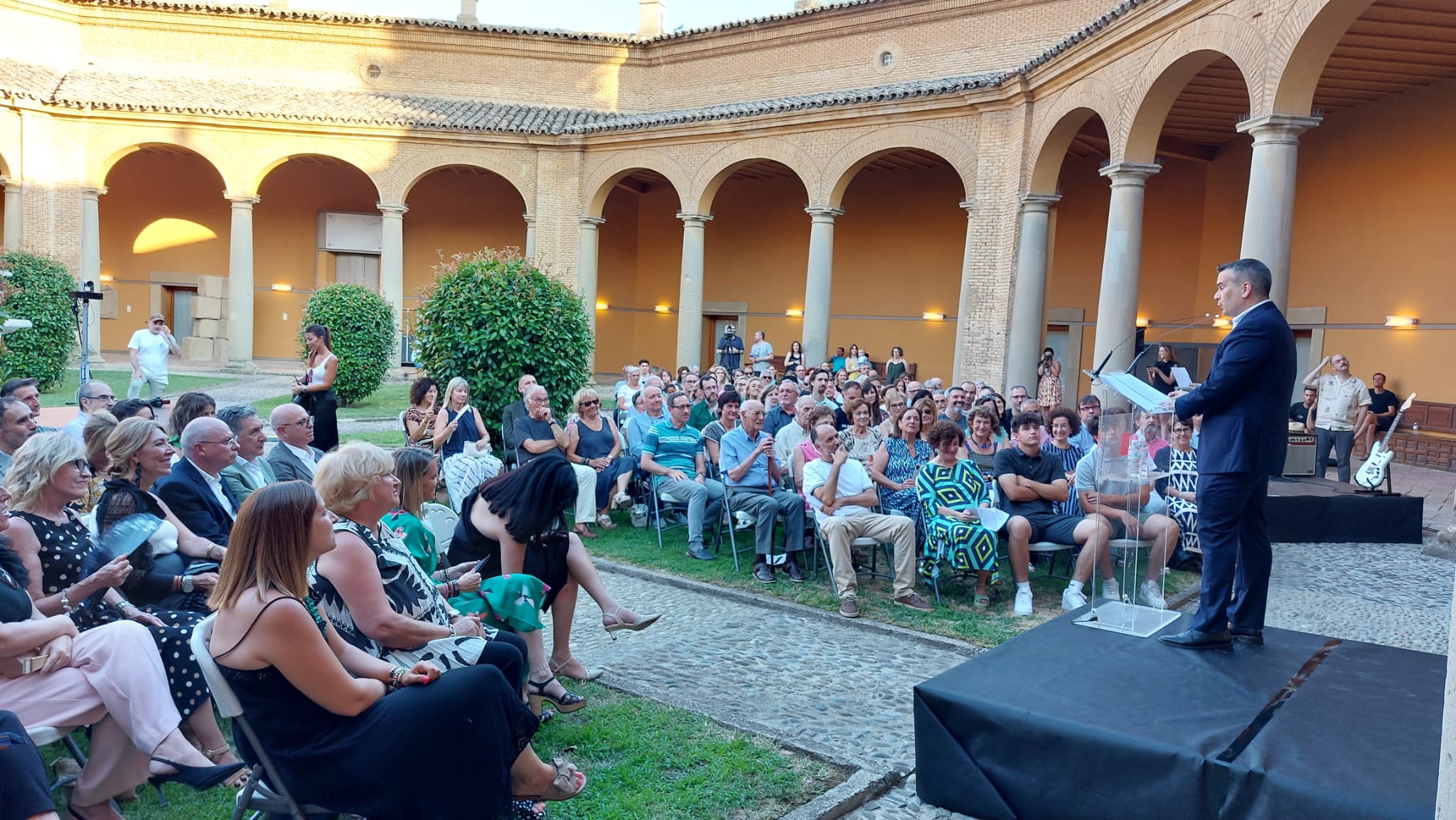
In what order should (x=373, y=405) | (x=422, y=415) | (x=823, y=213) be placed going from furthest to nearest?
(x=823, y=213), (x=373, y=405), (x=422, y=415)

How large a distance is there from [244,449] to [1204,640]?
4.90m

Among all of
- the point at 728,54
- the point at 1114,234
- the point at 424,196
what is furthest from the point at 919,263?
the point at 424,196

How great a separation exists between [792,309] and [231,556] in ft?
71.1

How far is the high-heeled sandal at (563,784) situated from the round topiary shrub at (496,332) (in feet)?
19.9

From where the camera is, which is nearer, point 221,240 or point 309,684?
point 309,684

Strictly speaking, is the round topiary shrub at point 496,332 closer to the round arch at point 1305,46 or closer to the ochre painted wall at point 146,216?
the round arch at point 1305,46

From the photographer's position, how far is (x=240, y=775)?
3.38 m

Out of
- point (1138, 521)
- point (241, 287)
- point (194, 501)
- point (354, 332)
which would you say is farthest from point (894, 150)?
point (194, 501)

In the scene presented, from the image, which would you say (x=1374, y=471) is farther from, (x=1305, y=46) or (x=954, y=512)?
(x=954, y=512)

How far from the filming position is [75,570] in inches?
145

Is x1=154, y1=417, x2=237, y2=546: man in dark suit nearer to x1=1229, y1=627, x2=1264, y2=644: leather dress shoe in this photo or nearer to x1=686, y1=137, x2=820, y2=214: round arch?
x1=1229, y1=627, x2=1264, y2=644: leather dress shoe

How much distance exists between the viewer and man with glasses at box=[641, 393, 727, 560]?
7.66m

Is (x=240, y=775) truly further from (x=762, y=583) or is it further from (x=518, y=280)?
(x=518, y=280)

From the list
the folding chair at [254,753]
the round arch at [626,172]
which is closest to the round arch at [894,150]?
the round arch at [626,172]
